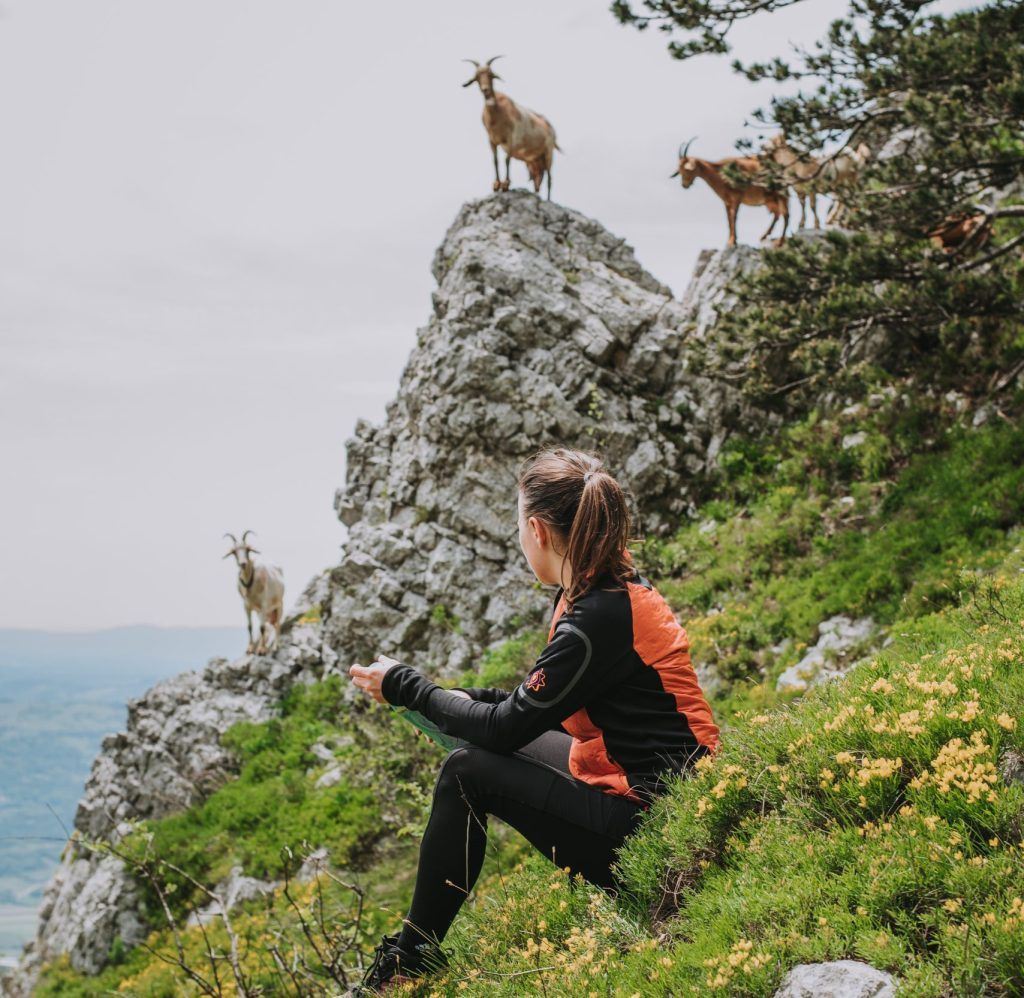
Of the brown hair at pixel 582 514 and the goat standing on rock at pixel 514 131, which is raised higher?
the goat standing on rock at pixel 514 131

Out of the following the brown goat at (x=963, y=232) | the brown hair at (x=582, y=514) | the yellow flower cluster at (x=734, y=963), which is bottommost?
the yellow flower cluster at (x=734, y=963)

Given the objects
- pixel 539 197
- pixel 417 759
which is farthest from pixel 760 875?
pixel 539 197

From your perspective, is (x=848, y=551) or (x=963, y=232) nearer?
(x=848, y=551)

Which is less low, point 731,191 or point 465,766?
point 731,191

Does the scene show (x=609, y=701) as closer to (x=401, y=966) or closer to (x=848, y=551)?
(x=401, y=966)

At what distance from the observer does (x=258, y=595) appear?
56.3ft

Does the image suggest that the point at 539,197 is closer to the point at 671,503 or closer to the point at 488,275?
the point at 488,275

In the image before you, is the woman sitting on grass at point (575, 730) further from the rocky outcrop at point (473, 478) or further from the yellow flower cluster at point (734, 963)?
the rocky outcrop at point (473, 478)

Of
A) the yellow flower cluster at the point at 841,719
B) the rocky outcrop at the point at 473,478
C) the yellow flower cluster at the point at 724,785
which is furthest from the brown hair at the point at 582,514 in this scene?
the rocky outcrop at the point at 473,478

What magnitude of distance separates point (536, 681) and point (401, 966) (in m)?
1.59

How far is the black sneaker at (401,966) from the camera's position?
3.71 meters

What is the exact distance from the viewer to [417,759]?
1230 cm

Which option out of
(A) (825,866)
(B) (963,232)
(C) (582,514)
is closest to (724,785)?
(A) (825,866)

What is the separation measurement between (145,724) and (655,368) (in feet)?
41.7
